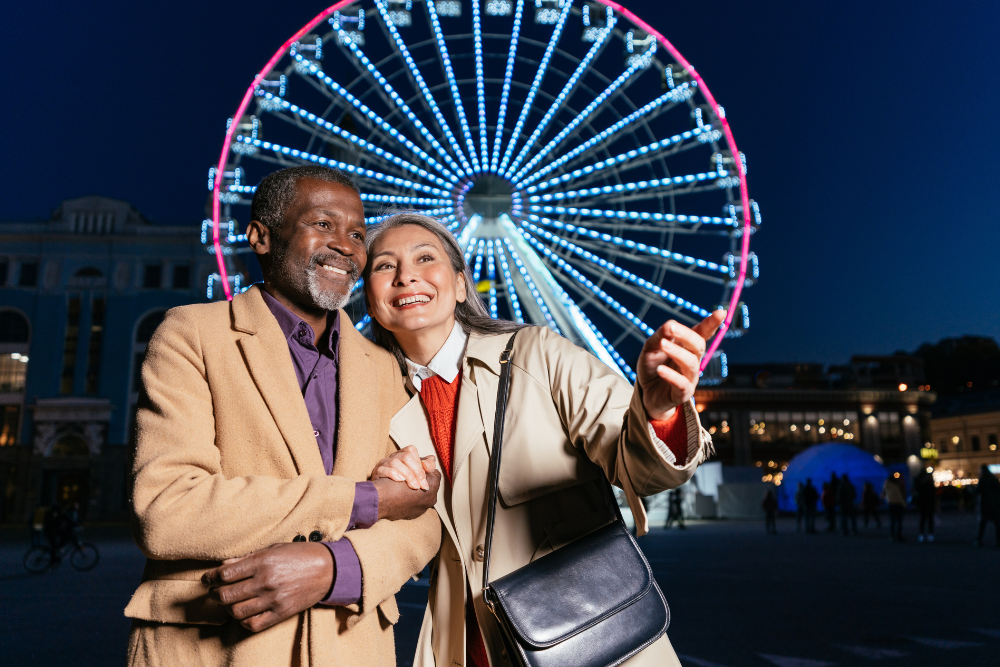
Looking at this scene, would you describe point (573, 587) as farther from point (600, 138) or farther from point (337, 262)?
point (600, 138)

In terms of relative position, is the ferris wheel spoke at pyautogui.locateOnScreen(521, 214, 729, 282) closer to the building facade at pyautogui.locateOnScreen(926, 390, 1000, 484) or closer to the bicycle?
the bicycle

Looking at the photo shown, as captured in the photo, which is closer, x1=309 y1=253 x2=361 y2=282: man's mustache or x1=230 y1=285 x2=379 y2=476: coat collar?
x1=230 y1=285 x2=379 y2=476: coat collar

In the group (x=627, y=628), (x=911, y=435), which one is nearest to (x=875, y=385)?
(x=911, y=435)

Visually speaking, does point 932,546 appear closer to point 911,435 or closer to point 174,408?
point 174,408

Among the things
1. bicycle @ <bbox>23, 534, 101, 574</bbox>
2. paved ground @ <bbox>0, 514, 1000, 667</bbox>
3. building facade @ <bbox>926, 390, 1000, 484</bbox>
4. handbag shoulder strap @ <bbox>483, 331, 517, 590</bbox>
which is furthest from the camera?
building facade @ <bbox>926, 390, 1000, 484</bbox>

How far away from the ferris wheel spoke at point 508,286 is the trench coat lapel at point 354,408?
12736mm

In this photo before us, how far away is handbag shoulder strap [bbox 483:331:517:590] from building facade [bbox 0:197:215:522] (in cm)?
3814

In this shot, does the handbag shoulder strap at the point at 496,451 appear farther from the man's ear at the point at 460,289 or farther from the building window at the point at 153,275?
the building window at the point at 153,275

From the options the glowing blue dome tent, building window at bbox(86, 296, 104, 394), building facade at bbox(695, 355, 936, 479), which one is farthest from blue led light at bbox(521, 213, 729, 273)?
building facade at bbox(695, 355, 936, 479)

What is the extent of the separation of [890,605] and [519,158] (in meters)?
10.6

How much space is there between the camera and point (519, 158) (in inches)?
595

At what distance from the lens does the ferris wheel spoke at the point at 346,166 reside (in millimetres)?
13562

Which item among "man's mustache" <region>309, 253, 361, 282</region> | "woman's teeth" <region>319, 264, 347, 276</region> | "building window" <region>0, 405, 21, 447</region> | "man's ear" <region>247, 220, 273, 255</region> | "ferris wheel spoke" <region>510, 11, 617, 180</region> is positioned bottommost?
"building window" <region>0, 405, 21, 447</region>

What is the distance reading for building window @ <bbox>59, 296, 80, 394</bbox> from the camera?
3759 centimetres
